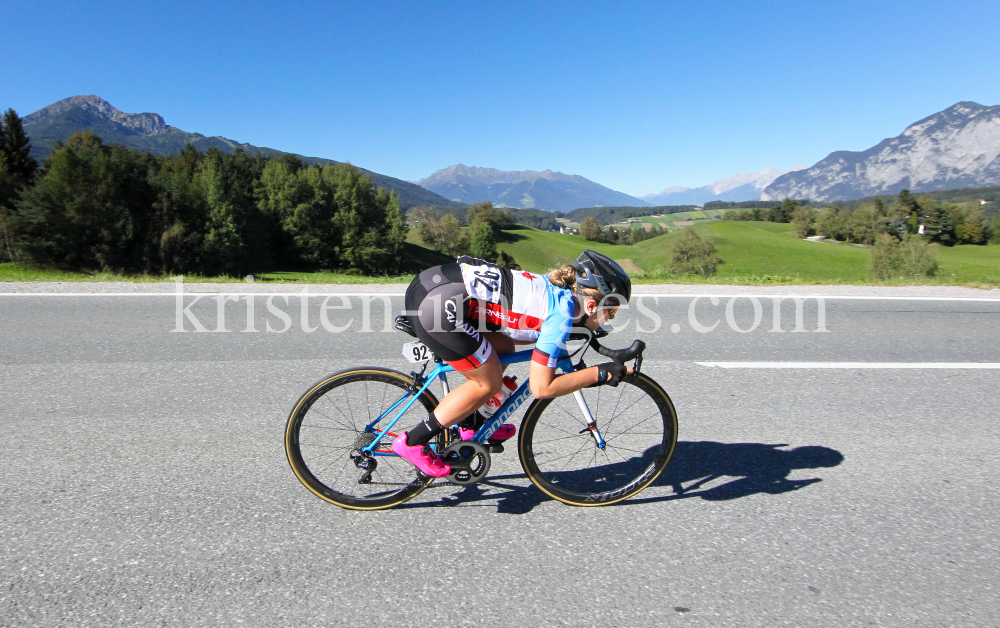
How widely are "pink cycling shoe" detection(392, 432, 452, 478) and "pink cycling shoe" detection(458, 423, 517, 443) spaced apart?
7.5 inches

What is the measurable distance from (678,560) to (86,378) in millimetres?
5160

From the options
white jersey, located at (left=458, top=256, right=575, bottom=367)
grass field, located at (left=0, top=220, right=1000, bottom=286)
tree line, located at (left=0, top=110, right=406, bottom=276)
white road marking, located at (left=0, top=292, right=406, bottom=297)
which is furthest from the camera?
tree line, located at (left=0, top=110, right=406, bottom=276)

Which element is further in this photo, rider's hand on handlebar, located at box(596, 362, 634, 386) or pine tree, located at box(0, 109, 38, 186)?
pine tree, located at box(0, 109, 38, 186)

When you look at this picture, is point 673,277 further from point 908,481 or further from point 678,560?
point 678,560

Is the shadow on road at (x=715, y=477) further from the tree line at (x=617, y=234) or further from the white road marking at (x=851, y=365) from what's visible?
the tree line at (x=617, y=234)

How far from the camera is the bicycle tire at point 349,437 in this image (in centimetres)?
295

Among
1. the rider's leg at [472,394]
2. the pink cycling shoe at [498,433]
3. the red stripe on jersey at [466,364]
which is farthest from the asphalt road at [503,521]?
the red stripe on jersey at [466,364]

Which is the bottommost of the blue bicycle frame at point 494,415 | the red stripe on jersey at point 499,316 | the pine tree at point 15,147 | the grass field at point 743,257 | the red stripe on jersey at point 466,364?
the blue bicycle frame at point 494,415

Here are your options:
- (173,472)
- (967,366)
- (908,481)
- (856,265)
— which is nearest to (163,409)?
(173,472)

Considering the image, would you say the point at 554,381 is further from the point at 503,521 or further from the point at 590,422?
the point at 503,521

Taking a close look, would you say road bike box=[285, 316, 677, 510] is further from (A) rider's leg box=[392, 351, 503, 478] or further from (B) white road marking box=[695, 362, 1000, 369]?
(B) white road marking box=[695, 362, 1000, 369]

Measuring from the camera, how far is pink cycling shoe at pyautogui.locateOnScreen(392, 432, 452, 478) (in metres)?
2.94

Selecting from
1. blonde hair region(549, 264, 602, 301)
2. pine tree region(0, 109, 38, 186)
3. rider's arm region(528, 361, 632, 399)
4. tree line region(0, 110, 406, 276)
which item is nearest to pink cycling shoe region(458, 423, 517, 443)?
rider's arm region(528, 361, 632, 399)

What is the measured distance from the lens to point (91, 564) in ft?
7.95
